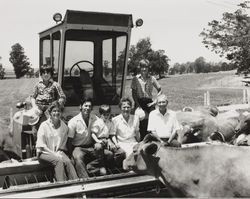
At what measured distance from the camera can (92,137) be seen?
6.03 m

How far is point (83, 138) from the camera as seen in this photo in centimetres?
600

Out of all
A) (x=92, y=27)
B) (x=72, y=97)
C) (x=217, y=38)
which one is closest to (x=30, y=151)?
(x=72, y=97)

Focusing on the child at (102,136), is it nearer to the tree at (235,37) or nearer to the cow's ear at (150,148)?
the cow's ear at (150,148)

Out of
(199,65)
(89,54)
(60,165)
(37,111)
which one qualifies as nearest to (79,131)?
(60,165)

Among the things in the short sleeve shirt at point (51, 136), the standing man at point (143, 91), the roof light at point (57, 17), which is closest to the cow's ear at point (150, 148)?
the short sleeve shirt at point (51, 136)

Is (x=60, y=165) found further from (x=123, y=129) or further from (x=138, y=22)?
(x=138, y=22)

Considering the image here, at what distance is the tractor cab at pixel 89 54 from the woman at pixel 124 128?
142 cm

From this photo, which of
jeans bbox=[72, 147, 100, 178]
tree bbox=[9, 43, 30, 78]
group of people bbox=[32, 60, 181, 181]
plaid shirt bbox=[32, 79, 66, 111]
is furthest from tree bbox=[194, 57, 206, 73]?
jeans bbox=[72, 147, 100, 178]

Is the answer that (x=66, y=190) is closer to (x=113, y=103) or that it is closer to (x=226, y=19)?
(x=113, y=103)

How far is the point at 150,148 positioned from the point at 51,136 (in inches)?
65.5

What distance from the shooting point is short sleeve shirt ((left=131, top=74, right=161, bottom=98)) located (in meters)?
7.46

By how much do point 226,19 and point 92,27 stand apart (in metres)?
24.8

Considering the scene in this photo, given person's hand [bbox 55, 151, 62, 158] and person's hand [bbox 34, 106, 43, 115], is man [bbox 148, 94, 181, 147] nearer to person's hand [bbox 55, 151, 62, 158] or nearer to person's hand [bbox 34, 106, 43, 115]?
person's hand [bbox 55, 151, 62, 158]

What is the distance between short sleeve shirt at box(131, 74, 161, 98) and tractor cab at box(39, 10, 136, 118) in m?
0.38
